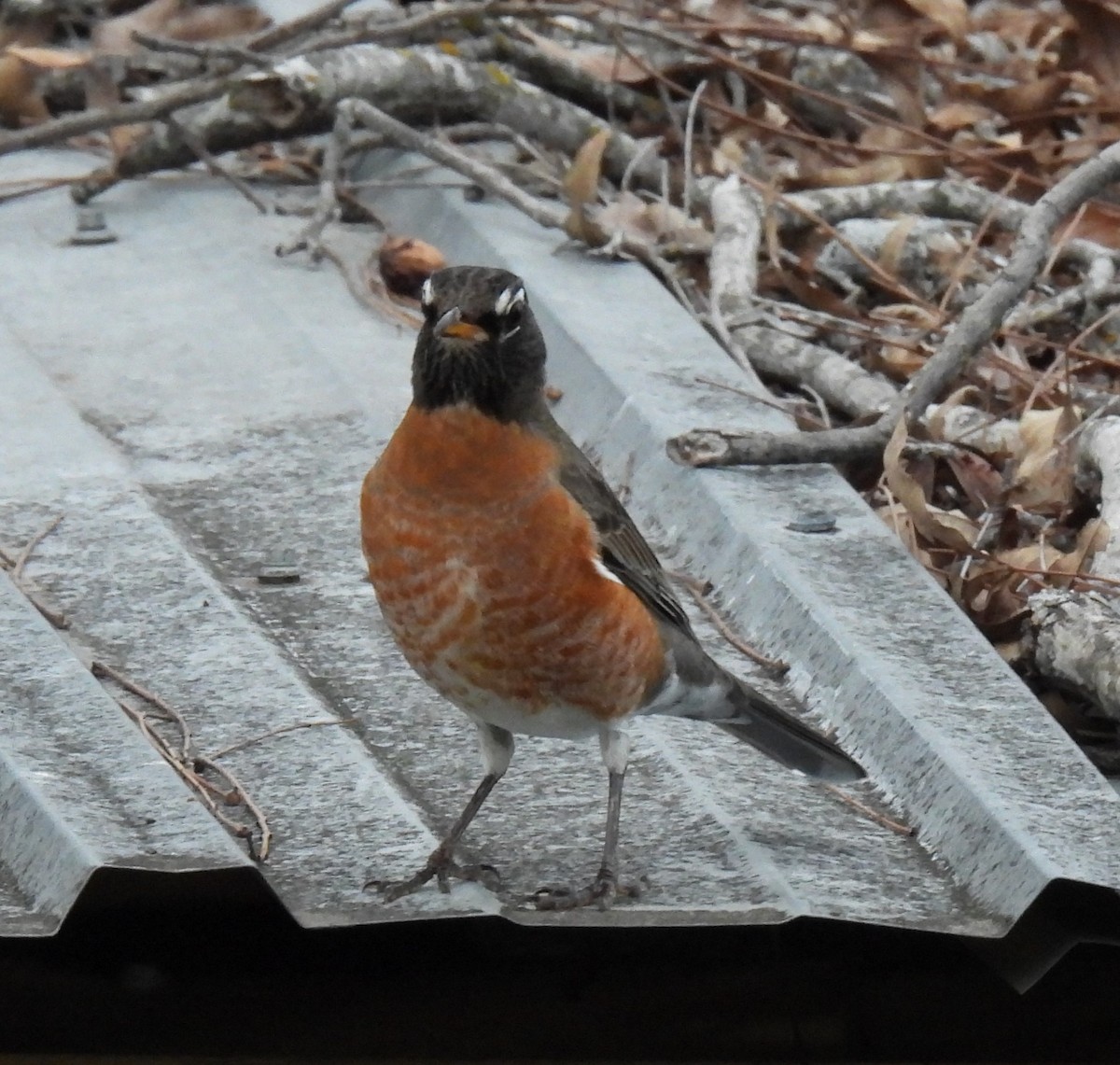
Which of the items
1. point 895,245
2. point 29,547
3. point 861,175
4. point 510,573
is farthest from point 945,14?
point 29,547

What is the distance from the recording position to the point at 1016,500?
3867mm

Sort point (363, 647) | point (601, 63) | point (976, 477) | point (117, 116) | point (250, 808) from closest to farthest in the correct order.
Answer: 1. point (250, 808)
2. point (363, 647)
3. point (976, 477)
4. point (117, 116)
5. point (601, 63)

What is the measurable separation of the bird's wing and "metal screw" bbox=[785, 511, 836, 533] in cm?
30

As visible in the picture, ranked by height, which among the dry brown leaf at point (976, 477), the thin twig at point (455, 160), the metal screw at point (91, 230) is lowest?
the dry brown leaf at point (976, 477)

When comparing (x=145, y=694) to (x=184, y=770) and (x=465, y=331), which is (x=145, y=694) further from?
(x=465, y=331)

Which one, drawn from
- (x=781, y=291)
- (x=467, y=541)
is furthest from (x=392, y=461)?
(x=781, y=291)

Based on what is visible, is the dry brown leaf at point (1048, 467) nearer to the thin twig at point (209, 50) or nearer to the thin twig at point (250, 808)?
the thin twig at point (250, 808)

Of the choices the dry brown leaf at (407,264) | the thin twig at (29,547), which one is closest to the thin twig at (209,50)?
the dry brown leaf at (407,264)

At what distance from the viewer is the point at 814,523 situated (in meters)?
3.42

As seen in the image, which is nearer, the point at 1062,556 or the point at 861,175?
the point at 1062,556

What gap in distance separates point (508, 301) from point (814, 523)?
0.74 metres

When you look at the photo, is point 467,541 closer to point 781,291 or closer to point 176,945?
point 176,945

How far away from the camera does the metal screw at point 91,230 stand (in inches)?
173

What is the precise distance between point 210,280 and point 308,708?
5.19 feet
